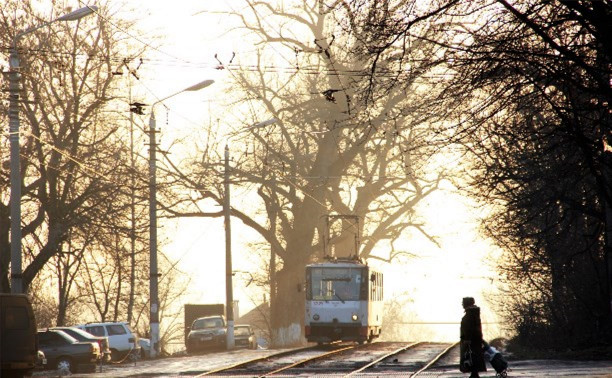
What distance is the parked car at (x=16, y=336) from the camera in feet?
79.9

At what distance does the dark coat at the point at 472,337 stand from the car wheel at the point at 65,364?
1318 cm

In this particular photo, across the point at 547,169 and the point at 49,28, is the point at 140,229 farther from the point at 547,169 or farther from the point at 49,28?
the point at 547,169

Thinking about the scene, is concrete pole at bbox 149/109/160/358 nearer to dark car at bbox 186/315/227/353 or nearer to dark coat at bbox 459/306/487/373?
dark car at bbox 186/315/227/353

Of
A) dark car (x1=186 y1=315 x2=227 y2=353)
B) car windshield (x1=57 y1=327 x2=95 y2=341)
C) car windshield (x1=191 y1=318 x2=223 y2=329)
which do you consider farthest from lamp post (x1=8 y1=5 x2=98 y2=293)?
car windshield (x1=191 y1=318 x2=223 y2=329)

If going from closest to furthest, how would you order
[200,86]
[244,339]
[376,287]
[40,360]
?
1. [40,360]
2. [200,86]
3. [376,287]
4. [244,339]

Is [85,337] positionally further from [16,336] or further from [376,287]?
[376,287]

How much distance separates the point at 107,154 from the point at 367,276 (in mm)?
10541

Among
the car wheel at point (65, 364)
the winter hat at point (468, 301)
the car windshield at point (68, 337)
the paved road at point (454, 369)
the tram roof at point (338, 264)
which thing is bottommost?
the paved road at point (454, 369)

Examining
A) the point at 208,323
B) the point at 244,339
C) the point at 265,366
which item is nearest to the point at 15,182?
the point at 265,366

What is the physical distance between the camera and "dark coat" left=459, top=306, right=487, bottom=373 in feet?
63.8

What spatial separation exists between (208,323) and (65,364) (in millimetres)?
22233

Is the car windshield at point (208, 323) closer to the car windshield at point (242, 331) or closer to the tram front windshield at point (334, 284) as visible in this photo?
the car windshield at point (242, 331)

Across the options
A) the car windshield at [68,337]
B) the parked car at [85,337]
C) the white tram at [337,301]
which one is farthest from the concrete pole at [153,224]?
the white tram at [337,301]

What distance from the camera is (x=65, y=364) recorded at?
2973 cm
